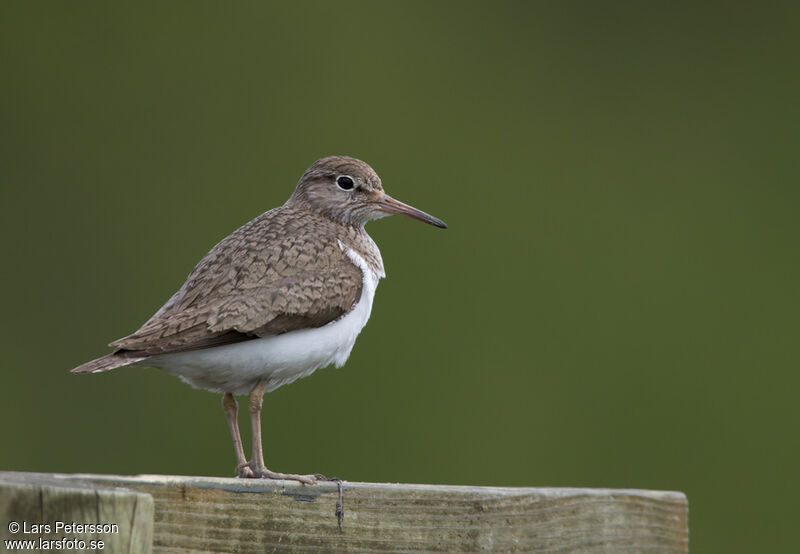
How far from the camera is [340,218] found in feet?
18.2

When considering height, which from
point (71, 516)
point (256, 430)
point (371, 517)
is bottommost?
point (71, 516)

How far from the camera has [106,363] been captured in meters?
4.01

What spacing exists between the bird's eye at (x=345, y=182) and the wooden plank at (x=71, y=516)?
3374 mm

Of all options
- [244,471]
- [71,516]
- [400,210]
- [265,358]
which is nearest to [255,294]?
[265,358]

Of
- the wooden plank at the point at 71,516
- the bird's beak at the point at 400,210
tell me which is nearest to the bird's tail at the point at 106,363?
the wooden plank at the point at 71,516

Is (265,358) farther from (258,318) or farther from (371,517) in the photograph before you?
(371,517)

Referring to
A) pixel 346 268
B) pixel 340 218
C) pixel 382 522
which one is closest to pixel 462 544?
pixel 382 522

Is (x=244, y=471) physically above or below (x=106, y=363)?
below

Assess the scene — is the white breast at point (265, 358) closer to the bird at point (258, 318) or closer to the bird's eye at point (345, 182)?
the bird at point (258, 318)

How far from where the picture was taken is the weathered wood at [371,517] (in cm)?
288

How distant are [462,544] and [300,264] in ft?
6.14

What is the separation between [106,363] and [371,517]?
1464mm

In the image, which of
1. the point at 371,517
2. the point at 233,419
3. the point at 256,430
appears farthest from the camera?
the point at 233,419

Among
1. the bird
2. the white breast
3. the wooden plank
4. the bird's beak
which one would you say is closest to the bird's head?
the bird's beak
